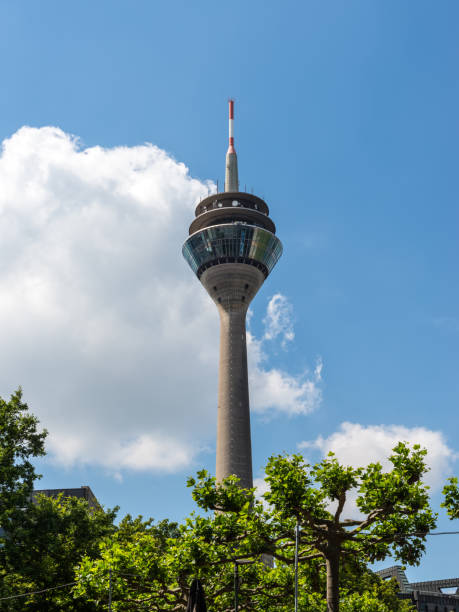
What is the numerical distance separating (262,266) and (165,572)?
2948 inches

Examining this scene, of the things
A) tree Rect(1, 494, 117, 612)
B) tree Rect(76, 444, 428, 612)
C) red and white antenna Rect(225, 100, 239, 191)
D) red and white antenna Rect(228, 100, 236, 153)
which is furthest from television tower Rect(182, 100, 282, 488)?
tree Rect(76, 444, 428, 612)

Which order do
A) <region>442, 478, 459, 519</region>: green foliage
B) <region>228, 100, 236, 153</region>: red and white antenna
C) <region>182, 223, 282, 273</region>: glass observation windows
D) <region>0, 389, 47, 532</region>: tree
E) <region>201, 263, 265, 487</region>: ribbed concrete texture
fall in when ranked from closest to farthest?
<region>442, 478, 459, 519</region>: green foliage < <region>0, 389, 47, 532</region>: tree < <region>201, 263, 265, 487</region>: ribbed concrete texture < <region>182, 223, 282, 273</region>: glass observation windows < <region>228, 100, 236, 153</region>: red and white antenna

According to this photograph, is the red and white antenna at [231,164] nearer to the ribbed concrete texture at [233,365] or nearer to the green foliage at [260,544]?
the ribbed concrete texture at [233,365]

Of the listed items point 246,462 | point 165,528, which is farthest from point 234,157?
point 165,528

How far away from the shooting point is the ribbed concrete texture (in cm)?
8749

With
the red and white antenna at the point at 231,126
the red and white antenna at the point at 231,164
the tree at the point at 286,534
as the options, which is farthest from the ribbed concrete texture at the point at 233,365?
the tree at the point at 286,534

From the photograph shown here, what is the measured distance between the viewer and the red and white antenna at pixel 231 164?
108 m

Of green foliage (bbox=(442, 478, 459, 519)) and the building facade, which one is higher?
the building facade

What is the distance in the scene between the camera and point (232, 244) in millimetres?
97250

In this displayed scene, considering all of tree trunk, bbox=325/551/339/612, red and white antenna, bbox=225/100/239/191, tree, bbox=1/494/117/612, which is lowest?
tree trunk, bbox=325/551/339/612

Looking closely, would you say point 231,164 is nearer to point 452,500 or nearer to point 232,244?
point 232,244

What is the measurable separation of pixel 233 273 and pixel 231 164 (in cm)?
2215

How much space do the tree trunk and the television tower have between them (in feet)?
204

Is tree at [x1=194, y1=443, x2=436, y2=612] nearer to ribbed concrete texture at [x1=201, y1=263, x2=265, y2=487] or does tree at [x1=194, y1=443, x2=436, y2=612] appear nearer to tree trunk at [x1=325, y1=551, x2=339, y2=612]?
tree trunk at [x1=325, y1=551, x2=339, y2=612]
